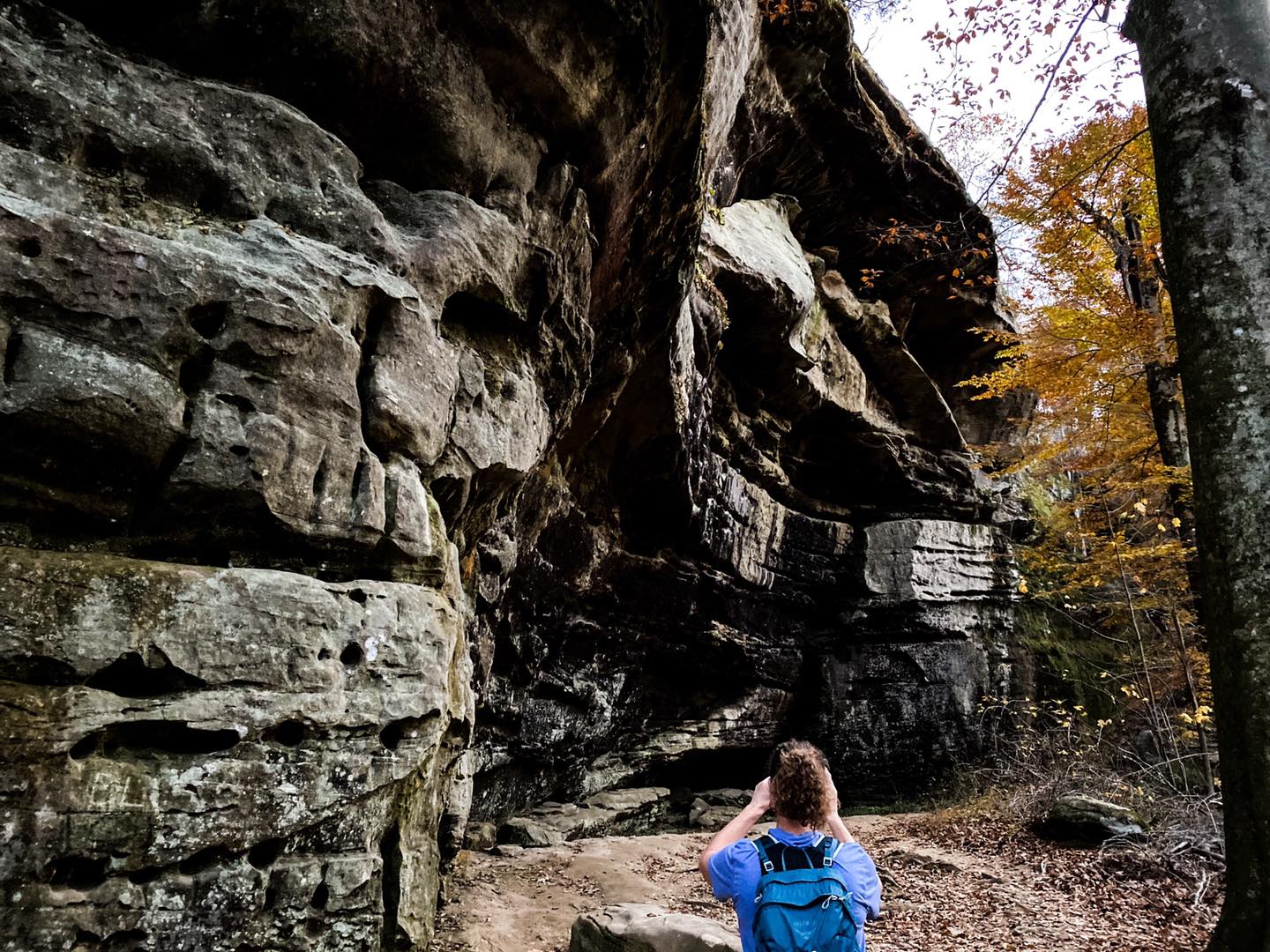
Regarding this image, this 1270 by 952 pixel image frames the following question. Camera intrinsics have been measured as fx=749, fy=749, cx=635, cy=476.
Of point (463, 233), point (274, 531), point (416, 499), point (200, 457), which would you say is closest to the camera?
point (200, 457)

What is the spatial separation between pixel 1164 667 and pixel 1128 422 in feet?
13.9

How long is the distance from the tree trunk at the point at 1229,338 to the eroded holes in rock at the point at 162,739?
15.8 ft

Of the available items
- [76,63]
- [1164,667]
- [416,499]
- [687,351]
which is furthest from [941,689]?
[76,63]

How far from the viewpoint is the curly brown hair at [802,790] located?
2.73 meters

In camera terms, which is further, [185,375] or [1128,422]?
[1128,422]

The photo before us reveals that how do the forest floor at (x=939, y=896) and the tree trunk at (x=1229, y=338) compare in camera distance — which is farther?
the forest floor at (x=939, y=896)

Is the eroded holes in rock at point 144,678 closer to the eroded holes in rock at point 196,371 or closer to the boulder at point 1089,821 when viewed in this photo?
the eroded holes in rock at point 196,371

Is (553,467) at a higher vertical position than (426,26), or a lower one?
lower

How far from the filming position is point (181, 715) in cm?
376

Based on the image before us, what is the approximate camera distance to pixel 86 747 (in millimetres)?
3584

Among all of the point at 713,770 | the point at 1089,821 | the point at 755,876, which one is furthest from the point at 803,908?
the point at 713,770

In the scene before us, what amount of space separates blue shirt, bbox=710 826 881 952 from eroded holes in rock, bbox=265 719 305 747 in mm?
2521

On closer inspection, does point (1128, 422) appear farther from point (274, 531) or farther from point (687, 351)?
point (274, 531)

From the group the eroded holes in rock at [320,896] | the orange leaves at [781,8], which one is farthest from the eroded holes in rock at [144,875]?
the orange leaves at [781,8]
